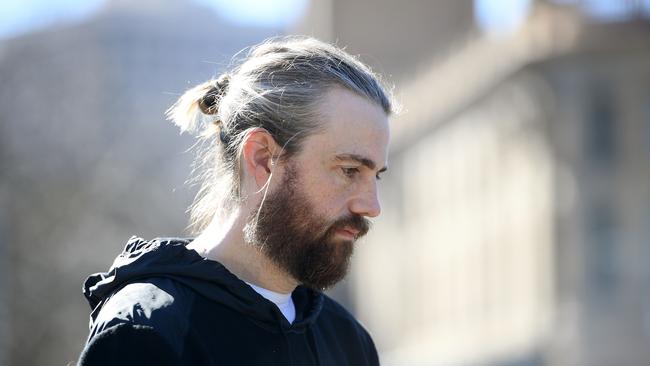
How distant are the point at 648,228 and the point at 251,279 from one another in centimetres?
3119

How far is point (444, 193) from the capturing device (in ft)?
158

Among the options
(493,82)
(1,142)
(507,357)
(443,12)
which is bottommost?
(1,142)

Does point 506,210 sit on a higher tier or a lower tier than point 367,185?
higher

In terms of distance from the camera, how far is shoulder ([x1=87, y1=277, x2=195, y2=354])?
9.60 feet

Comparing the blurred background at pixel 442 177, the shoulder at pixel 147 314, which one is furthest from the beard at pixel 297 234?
the blurred background at pixel 442 177

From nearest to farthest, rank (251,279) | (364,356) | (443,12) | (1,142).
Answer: (251,279) → (364,356) → (1,142) → (443,12)

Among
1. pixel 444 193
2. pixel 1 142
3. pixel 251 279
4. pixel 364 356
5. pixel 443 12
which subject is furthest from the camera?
pixel 443 12

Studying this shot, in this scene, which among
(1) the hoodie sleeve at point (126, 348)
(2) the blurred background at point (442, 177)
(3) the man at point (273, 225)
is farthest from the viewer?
(2) the blurred background at point (442, 177)

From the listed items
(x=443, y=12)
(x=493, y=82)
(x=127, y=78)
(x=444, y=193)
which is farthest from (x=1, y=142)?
(x=443, y=12)

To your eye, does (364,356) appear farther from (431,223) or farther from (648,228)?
(431,223)

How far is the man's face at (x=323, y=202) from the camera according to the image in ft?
11.1

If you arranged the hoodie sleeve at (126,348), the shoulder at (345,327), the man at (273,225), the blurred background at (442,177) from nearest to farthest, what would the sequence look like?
the hoodie sleeve at (126,348), the man at (273,225), the shoulder at (345,327), the blurred background at (442,177)

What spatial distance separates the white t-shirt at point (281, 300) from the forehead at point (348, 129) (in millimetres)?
409

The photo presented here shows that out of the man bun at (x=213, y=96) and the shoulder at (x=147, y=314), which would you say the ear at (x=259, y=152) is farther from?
the shoulder at (x=147, y=314)
